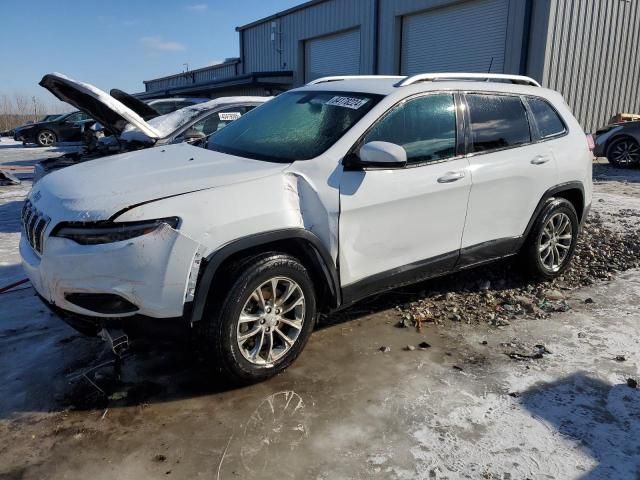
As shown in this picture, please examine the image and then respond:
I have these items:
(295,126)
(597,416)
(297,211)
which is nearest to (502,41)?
(295,126)

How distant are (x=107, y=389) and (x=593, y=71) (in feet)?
51.4

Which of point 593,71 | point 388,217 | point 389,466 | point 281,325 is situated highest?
point 593,71

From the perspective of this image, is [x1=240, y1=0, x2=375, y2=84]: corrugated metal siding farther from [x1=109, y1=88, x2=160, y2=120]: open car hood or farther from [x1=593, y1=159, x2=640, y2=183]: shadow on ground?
[x1=109, y1=88, x2=160, y2=120]: open car hood

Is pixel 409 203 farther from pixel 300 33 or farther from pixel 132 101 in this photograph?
pixel 300 33

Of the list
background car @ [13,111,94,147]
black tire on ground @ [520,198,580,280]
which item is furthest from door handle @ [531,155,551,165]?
background car @ [13,111,94,147]

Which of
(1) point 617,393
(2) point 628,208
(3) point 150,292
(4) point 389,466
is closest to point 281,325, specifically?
(3) point 150,292

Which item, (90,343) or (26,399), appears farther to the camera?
(90,343)

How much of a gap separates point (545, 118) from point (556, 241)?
1128 millimetres

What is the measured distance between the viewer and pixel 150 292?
2648 mm

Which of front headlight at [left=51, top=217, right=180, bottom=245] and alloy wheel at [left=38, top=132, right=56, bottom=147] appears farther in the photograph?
alloy wheel at [left=38, top=132, right=56, bottom=147]

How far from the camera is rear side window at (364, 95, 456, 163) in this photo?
11.6 ft

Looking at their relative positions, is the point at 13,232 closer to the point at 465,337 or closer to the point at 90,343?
the point at 90,343

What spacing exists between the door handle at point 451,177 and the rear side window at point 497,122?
31cm

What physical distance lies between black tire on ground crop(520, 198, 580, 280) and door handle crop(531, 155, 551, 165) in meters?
0.39
